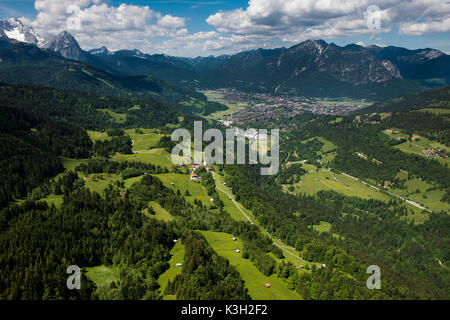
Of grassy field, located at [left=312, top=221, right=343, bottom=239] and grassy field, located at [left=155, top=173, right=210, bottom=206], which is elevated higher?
grassy field, located at [left=155, top=173, right=210, bottom=206]

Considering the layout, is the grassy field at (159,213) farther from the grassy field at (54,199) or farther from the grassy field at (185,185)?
the grassy field at (54,199)

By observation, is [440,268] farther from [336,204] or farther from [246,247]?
[246,247]

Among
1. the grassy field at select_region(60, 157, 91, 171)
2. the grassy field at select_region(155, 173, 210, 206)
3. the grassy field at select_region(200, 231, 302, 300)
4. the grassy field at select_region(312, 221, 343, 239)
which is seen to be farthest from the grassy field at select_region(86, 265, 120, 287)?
the grassy field at select_region(312, 221, 343, 239)

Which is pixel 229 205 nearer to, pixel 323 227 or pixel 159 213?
pixel 159 213

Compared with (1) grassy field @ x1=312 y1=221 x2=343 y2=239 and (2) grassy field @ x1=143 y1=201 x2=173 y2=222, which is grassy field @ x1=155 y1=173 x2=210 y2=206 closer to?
(2) grassy field @ x1=143 y1=201 x2=173 y2=222

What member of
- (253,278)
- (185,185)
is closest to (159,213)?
(185,185)

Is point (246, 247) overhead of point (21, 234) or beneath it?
beneath
